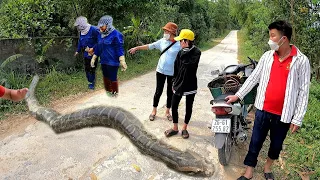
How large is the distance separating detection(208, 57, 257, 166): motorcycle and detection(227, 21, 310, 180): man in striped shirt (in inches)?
12.1

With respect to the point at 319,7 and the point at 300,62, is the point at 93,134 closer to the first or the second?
the point at 300,62

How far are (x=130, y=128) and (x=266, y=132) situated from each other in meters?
2.05

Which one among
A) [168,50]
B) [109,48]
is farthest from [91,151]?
[168,50]

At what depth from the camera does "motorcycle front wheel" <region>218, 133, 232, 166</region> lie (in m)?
3.41

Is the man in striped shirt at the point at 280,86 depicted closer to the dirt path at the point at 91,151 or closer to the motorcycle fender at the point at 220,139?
the motorcycle fender at the point at 220,139

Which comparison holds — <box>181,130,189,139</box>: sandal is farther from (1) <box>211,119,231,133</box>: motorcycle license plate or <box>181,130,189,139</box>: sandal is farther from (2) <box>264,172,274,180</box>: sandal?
(2) <box>264,172,274,180</box>: sandal

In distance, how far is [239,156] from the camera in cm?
388

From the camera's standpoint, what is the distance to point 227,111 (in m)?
3.35

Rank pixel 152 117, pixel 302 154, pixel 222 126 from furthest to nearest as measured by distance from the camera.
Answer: pixel 152 117
pixel 302 154
pixel 222 126

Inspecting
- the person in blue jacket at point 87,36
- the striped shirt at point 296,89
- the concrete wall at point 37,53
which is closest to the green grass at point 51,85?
the concrete wall at point 37,53

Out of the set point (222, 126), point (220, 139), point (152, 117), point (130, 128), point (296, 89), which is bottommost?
point (152, 117)

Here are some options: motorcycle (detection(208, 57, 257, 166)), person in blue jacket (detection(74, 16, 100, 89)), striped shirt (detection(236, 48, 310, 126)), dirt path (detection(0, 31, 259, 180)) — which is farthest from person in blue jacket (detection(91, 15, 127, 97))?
striped shirt (detection(236, 48, 310, 126))

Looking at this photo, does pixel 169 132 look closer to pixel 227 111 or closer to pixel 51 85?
pixel 227 111

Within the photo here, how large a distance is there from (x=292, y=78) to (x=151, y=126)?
260 cm
